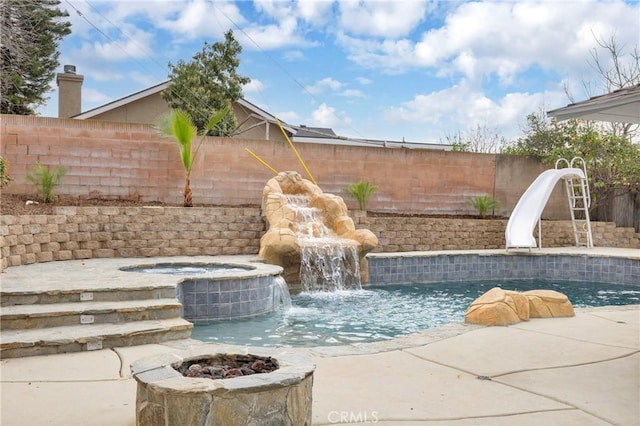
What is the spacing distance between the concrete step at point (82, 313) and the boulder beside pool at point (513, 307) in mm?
2955

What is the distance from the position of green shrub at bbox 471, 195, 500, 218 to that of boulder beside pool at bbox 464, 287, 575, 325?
7.72 metres

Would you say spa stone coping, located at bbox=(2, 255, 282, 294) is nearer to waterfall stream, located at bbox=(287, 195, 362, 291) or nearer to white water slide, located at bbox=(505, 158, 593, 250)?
waterfall stream, located at bbox=(287, 195, 362, 291)

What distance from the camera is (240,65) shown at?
16.8 meters

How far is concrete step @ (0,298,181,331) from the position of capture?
15.3ft

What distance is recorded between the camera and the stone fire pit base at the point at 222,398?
2.32 m

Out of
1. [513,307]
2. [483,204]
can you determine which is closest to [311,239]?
[513,307]

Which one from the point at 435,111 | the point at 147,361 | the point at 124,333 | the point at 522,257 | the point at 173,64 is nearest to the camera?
the point at 147,361

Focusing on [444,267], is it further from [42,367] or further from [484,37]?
[42,367]

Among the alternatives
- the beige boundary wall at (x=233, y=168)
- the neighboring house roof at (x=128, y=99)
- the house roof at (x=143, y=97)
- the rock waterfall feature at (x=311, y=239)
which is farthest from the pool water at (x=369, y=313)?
the neighboring house roof at (x=128, y=99)

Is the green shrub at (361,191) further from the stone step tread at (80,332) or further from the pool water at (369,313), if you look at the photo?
the stone step tread at (80,332)

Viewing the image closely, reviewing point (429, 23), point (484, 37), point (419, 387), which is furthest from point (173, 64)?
point (419, 387)

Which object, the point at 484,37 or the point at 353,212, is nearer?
the point at 484,37

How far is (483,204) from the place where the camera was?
1363 centimetres

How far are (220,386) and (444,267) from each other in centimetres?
882
